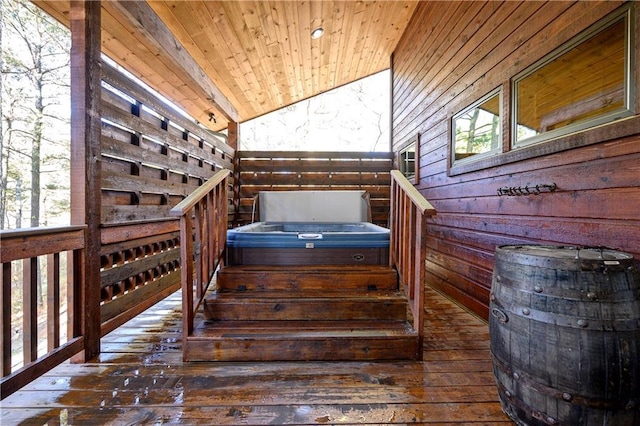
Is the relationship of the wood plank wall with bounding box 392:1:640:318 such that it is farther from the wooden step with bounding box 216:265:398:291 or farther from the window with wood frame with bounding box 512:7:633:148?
the wooden step with bounding box 216:265:398:291

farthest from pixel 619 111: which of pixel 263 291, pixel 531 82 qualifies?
pixel 263 291

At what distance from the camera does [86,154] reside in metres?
Result: 1.76

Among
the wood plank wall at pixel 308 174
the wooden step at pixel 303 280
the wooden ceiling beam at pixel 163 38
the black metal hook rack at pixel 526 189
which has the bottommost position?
the wooden step at pixel 303 280

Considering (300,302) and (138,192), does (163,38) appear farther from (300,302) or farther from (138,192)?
(300,302)

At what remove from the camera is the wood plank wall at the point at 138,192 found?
6.73 feet

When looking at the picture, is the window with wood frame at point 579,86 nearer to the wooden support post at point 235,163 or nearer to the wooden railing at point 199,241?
the wooden railing at point 199,241

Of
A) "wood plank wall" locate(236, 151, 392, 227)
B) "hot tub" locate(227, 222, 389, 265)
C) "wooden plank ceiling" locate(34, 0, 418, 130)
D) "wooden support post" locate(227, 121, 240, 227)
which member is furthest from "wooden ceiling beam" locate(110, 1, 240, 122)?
"hot tub" locate(227, 222, 389, 265)

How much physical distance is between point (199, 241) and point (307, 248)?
86 cm

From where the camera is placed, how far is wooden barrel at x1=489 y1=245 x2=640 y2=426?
1000 millimetres

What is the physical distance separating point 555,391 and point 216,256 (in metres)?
2.11

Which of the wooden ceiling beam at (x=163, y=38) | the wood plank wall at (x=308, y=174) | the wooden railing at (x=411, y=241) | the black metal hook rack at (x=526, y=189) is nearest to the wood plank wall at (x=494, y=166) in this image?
the black metal hook rack at (x=526, y=189)

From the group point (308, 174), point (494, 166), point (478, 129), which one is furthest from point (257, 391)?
point (308, 174)

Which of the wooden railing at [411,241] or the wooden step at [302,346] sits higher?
the wooden railing at [411,241]

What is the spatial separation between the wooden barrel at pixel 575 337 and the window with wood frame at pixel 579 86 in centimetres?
81
